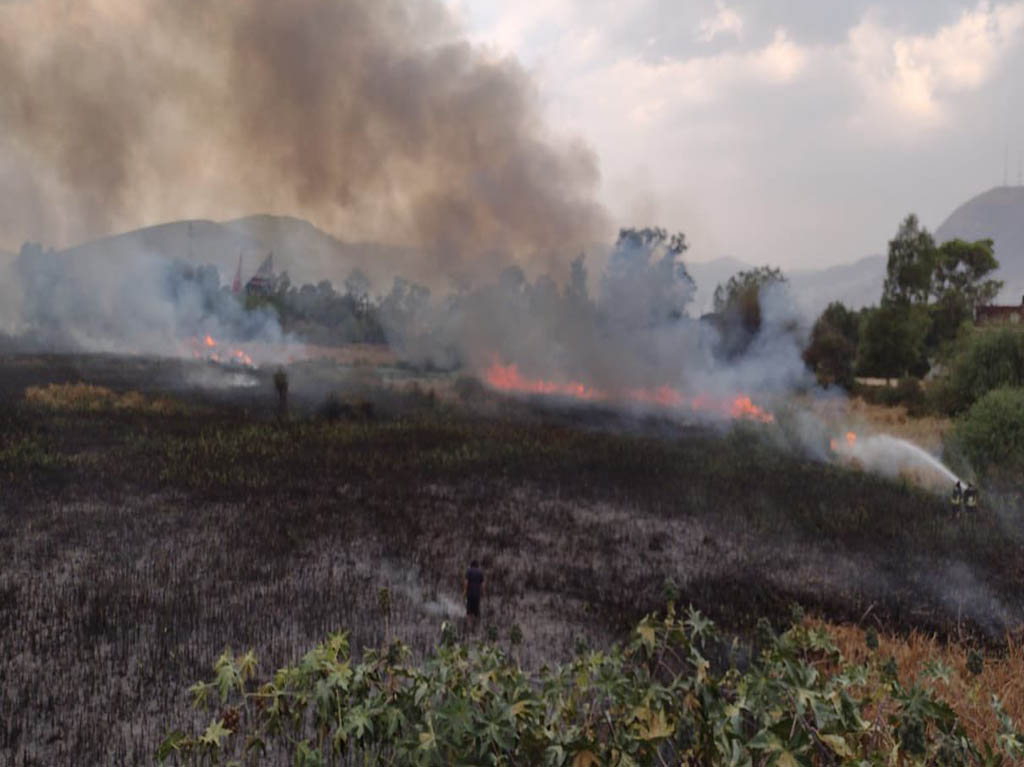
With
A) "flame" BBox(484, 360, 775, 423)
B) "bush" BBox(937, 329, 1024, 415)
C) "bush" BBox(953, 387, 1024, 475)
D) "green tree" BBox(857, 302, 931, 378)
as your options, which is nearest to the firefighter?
"bush" BBox(953, 387, 1024, 475)

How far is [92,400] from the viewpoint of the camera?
26.5 meters

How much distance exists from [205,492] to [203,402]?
14.0 m

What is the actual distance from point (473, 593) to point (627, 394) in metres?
28.1

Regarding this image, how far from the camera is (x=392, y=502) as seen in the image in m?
15.8

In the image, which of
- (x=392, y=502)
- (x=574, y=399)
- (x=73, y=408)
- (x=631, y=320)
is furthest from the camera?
(x=631, y=320)

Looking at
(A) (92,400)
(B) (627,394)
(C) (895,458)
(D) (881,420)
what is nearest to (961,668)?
(C) (895,458)

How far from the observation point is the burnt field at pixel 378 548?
27.3 feet

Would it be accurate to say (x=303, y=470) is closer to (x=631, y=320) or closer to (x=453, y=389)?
(x=453, y=389)

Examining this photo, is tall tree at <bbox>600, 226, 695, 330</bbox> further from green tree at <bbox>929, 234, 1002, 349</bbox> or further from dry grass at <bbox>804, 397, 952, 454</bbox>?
green tree at <bbox>929, 234, 1002, 349</bbox>

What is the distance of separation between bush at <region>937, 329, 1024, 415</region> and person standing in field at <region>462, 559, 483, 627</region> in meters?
23.3

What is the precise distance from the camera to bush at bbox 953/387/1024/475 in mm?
18859

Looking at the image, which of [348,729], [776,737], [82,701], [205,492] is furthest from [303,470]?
[776,737]

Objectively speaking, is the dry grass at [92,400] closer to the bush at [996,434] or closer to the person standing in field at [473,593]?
the person standing in field at [473,593]

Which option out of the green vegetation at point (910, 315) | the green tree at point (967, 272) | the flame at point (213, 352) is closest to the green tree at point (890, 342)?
the green vegetation at point (910, 315)
